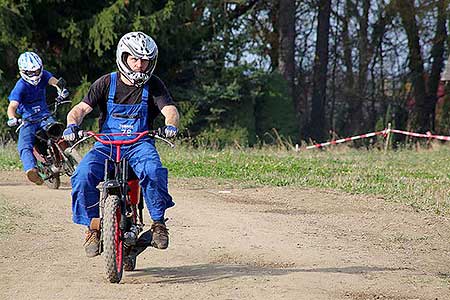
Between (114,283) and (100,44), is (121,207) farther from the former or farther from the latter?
(100,44)

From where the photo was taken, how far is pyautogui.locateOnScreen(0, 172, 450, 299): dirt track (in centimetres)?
735

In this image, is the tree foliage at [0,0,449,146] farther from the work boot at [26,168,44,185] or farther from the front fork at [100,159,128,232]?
the front fork at [100,159,128,232]

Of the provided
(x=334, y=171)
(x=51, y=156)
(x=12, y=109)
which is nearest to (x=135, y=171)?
(x=12, y=109)

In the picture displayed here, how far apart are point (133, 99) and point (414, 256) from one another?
3.24 m

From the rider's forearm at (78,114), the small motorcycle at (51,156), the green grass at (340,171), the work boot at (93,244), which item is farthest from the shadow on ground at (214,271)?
the small motorcycle at (51,156)

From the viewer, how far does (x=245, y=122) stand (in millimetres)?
31641

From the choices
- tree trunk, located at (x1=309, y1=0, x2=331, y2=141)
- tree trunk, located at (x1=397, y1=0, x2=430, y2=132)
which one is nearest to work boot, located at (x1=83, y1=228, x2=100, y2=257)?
tree trunk, located at (x1=309, y1=0, x2=331, y2=141)

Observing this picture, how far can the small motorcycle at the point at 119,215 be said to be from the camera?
7.36m

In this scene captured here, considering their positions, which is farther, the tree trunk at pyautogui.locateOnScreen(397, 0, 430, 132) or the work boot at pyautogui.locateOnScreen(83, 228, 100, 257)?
the tree trunk at pyautogui.locateOnScreen(397, 0, 430, 132)

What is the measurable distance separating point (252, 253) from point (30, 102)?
16.7ft

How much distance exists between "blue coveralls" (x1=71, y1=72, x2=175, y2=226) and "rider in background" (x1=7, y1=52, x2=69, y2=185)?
5089mm

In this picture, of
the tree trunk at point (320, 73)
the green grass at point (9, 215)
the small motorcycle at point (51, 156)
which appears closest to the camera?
the green grass at point (9, 215)

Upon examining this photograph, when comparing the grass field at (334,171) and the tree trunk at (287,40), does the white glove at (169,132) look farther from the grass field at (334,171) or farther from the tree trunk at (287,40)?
the tree trunk at (287,40)

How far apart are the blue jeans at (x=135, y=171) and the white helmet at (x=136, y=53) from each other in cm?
55
